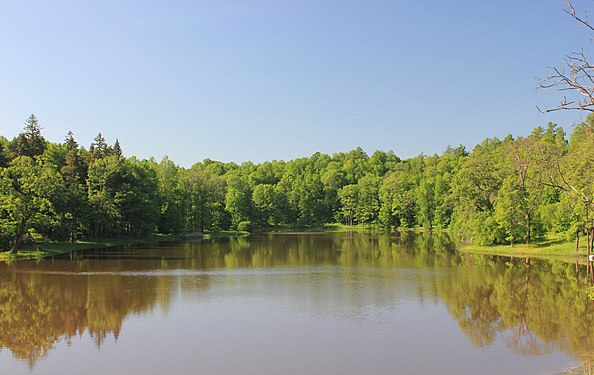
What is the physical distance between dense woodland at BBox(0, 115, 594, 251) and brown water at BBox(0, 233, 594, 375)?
17.9 feet

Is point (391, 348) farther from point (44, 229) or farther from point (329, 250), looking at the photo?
point (44, 229)

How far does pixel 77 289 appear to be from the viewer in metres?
29.1

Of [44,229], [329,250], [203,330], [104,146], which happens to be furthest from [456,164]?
[203,330]

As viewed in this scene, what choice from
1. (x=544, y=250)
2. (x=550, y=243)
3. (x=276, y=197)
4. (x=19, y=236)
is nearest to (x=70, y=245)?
(x=19, y=236)

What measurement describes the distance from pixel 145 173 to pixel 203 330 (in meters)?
53.0

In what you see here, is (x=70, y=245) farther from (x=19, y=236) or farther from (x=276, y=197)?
(x=276, y=197)

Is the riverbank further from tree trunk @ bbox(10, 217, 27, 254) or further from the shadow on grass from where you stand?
the shadow on grass

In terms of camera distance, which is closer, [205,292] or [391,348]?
[391,348]

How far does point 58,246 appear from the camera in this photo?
167 feet

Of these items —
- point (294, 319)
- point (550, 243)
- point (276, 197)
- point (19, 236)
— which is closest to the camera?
point (294, 319)

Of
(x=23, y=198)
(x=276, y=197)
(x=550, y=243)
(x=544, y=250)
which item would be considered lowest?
(x=544, y=250)

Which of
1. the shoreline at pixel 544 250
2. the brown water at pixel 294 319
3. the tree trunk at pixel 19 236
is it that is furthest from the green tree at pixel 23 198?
the shoreline at pixel 544 250

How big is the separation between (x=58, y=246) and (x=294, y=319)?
36.9 m

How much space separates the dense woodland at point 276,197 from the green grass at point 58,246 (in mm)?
933
